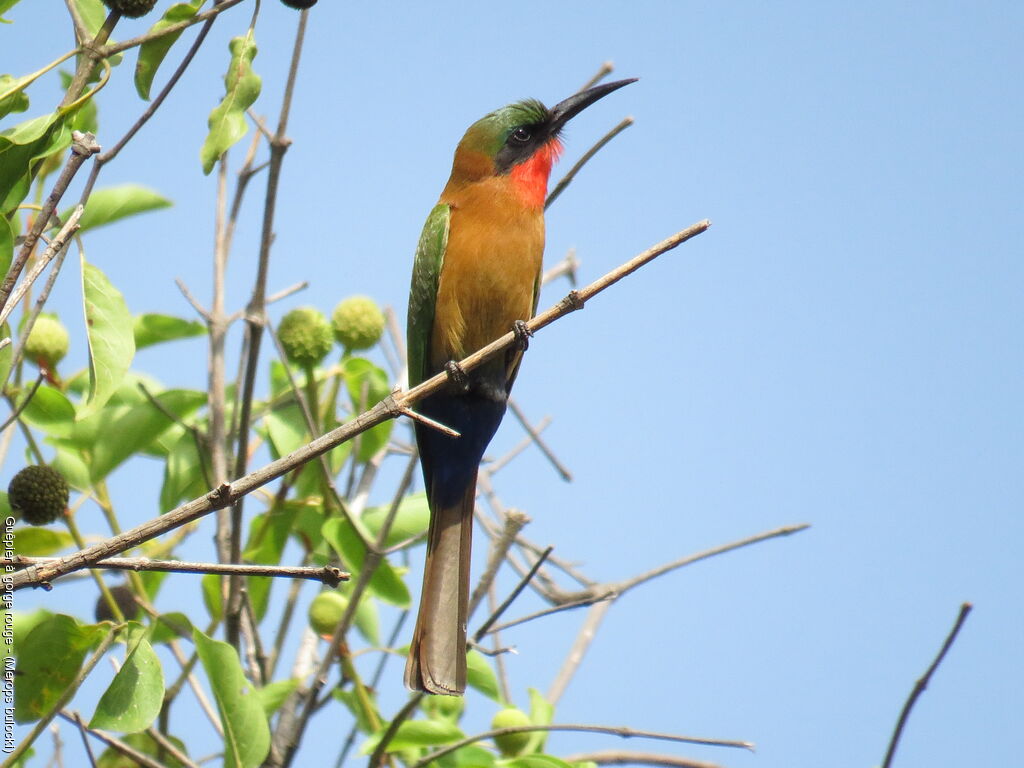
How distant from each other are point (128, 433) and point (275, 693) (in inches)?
32.6

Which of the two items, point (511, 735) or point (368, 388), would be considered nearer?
point (511, 735)

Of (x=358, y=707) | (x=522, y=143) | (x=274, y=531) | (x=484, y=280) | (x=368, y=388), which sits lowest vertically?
(x=358, y=707)

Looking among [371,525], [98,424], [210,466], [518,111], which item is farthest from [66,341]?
[518,111]

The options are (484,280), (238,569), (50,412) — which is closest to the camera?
(238,569)

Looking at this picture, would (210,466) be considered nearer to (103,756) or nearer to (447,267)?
(103,756)

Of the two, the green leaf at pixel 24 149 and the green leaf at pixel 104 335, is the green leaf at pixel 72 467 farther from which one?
the green leaf at pixel 24 149

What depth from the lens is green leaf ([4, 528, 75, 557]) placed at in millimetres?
3035

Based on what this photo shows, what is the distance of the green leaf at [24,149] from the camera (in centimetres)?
234

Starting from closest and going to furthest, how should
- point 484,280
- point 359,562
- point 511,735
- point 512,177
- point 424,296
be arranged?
point 511,735 → point 359,562 → point 484,280 → point 424,296 → point 512,177

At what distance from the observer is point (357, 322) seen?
3.83m

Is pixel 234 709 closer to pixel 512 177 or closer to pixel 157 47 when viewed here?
pixel 157 47

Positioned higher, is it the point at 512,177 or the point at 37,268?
the point at 512,177

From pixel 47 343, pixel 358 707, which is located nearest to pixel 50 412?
pixel 47 343

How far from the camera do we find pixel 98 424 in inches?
125
